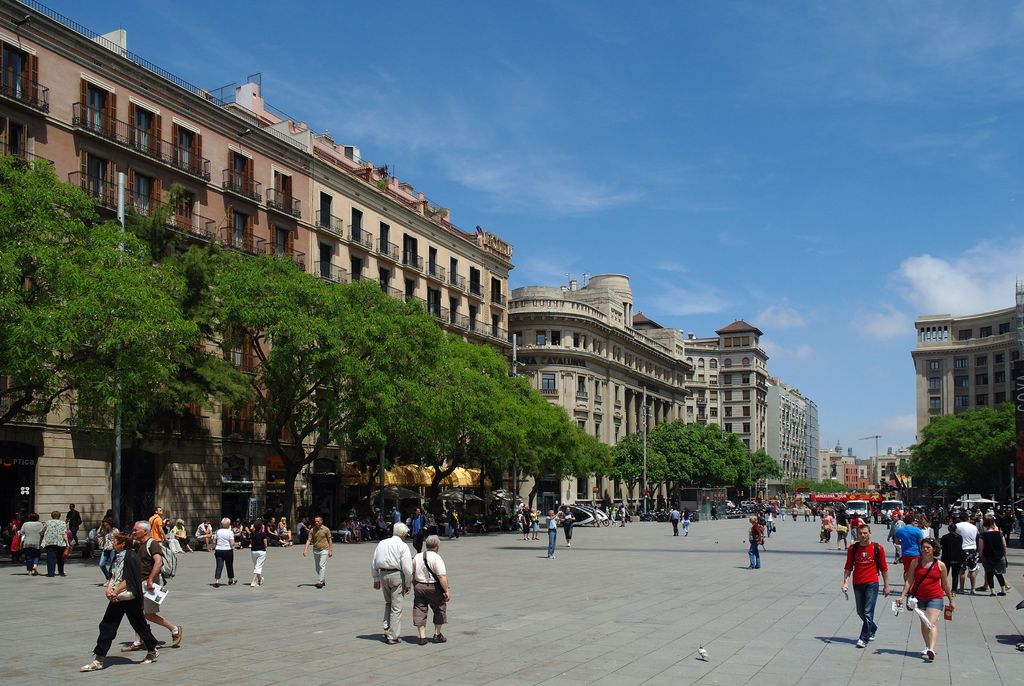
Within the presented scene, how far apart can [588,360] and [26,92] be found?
5969 cm

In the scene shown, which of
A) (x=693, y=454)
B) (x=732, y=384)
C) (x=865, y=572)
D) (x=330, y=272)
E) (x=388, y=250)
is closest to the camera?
(x=865, y=572)

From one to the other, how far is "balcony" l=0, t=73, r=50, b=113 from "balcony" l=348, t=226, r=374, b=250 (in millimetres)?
21184

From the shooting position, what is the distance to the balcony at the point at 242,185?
46.8m

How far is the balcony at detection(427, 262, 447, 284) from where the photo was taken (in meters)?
64.3

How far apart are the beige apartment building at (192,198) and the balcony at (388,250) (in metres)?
0.13

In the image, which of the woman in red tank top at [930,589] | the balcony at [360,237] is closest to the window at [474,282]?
the balcony at [360,237]

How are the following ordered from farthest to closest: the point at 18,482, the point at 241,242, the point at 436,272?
the point at 436,272, the point at 241,242, the point at 18,482

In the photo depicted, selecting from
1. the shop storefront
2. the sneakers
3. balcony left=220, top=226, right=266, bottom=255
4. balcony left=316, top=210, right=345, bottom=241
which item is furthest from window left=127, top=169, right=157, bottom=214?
the sneakers

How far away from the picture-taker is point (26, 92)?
36.3 metres

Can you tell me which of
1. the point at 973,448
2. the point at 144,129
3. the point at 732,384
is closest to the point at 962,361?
the point at 732,384

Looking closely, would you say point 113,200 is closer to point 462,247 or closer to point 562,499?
point 462,247

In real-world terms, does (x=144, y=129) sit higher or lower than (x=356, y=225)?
higher

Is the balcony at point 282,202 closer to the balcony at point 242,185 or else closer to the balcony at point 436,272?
the balcony at point 242,185

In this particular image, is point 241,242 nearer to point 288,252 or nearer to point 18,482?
point 288,252
